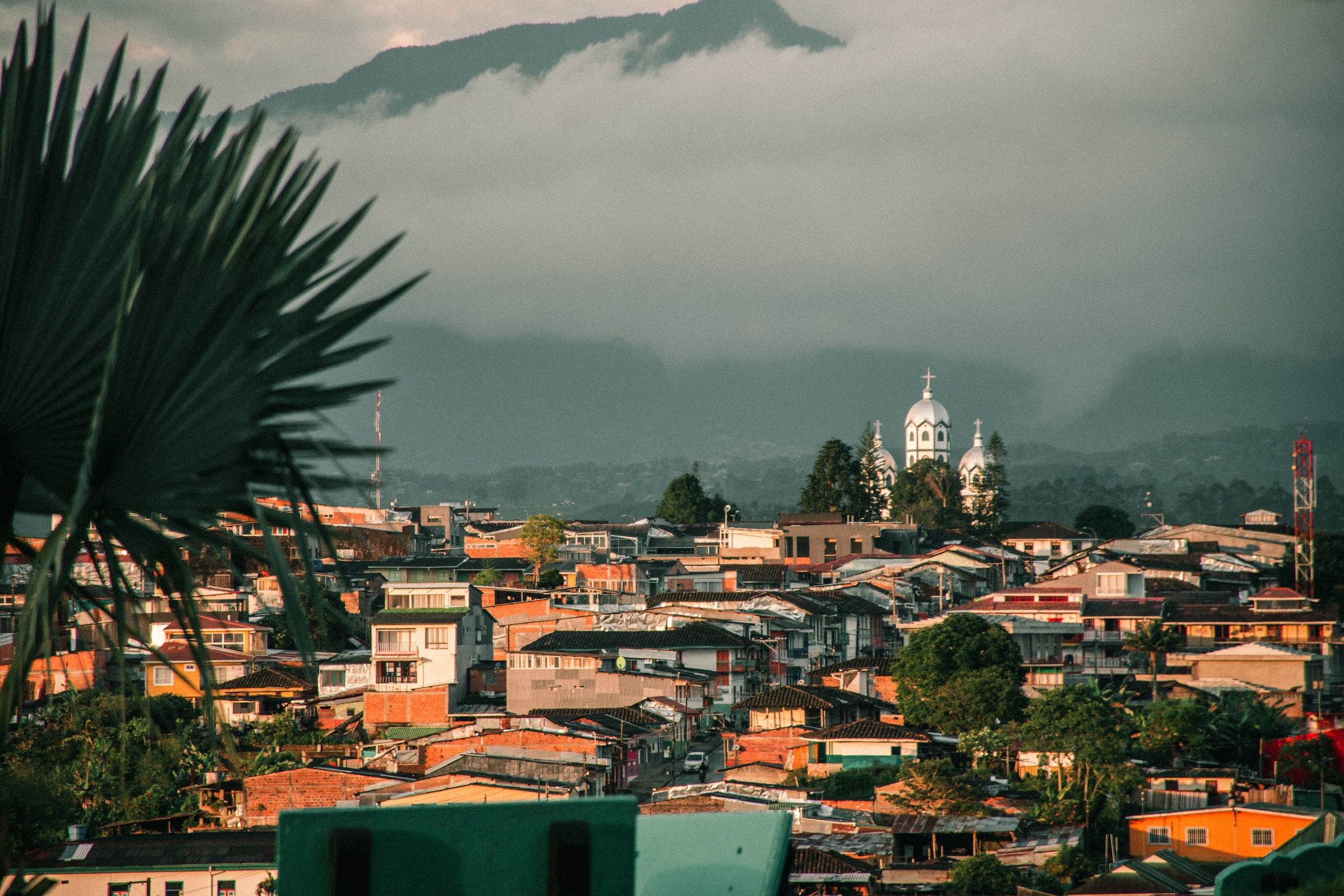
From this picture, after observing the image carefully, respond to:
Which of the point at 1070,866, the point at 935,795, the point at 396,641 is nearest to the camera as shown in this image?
the point at 1070,866

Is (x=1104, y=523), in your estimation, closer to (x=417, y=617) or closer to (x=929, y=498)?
(x=929, y=498)

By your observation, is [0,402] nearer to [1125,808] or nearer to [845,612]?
[1125,808]

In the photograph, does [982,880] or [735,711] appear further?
[735,711]

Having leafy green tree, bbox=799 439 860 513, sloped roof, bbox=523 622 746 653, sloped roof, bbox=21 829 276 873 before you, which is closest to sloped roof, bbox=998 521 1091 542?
leafy green tree, bbox=799 439 860 513

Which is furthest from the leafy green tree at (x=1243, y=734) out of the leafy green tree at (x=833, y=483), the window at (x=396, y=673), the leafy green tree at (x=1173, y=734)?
the leafy green tree at (x=833, y=483)

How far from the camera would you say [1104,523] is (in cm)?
→ 9600

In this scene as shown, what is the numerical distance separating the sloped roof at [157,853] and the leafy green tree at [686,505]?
74893mm

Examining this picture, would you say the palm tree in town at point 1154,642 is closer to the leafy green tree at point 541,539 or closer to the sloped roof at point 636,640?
the sloped roof at point 636,640

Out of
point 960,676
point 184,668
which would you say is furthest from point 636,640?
point 184,668

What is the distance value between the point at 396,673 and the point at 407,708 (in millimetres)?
1618

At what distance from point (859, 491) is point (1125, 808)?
61.4m

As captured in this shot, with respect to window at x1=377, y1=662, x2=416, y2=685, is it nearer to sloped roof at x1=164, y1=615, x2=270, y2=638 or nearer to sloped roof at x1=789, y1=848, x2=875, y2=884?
sloped roof at x1=164, y1=615, x2=270, y2=638

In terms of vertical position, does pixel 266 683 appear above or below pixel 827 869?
above

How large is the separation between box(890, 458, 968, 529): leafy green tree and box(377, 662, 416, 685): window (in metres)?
65.1
